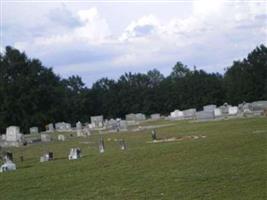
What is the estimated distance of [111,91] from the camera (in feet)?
378

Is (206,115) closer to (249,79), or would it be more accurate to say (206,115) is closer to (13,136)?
(13,136)

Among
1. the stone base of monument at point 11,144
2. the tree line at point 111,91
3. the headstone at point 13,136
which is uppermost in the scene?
the tree line at point 111,91

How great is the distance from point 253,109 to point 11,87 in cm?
3562

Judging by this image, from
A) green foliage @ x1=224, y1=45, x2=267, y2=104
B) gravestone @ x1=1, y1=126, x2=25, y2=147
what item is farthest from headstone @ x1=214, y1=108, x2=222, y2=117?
green foliage @ x1=224, y1=45, x2=267, y2=104

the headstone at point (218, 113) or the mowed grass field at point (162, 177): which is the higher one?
the headstone at point (218, 113)

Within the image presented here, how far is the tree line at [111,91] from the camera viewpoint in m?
72.4

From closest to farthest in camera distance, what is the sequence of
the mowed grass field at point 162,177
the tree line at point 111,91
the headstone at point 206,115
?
the mowed grass field at point 162,177 → the headstone at point 206,115 → the tree line at point 111,91

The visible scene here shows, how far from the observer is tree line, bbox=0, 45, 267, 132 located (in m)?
72.4

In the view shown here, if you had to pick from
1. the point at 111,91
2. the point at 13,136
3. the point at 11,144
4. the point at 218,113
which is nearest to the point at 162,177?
the point at 11,144

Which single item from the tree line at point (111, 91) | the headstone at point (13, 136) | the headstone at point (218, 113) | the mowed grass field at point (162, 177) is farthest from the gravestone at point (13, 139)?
the tree line at point (111, 91)

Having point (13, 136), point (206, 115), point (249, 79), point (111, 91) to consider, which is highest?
point (111, 91)

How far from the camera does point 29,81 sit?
7244 centimetres

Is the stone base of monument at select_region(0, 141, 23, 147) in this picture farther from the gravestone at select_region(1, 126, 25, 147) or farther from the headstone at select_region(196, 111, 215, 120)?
the headstone at select_region(196, 111, 215, 120)

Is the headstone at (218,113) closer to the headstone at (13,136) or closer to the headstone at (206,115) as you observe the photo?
the headstone at (206,115)
